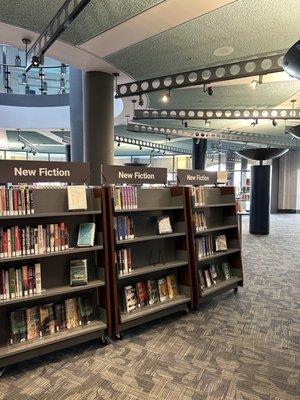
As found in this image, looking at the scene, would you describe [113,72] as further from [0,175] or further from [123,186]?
[0,175]

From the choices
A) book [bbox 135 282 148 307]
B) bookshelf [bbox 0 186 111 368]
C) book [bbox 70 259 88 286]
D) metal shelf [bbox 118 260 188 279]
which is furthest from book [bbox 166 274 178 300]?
book [bbox 70 259 88 286]

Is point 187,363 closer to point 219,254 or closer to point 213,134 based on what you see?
point 219,254

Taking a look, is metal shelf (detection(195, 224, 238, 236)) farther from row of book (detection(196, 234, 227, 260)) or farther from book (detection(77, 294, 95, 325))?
book (detection(77, 294, 95, 325))

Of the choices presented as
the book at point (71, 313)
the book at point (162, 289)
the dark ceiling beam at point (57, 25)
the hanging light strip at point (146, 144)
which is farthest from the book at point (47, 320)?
the hanging light strip at point (146, 144)

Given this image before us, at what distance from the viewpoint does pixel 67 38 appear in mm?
3980

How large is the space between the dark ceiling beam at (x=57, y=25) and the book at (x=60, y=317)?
282 centimetres

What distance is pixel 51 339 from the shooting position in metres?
2.71

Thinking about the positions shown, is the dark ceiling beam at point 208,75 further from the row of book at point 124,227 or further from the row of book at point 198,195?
the row of book at point 124,227

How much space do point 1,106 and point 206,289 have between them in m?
8.19

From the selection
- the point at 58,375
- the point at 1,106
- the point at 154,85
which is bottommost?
the point at 58,375

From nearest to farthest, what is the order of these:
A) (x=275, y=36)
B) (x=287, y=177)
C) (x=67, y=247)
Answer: (x=67, y=247), (x=275, y=36), (x=287, y=177)

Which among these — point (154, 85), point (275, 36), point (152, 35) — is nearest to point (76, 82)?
point (154, 85)

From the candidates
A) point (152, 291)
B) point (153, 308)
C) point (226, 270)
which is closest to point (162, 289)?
point (152, 291)

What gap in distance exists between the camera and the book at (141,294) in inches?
134
